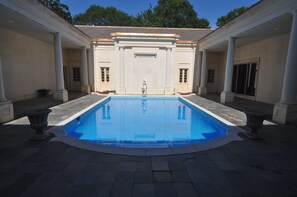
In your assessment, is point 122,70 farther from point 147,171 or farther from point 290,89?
point 147,171

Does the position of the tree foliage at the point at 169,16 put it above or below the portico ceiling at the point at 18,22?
above

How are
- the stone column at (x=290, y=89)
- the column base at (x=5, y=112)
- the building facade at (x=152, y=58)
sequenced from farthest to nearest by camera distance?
the building facade at (x=152, y=58) → the stone column at (x=290, y=89) → the column base at (x=5, y=112)

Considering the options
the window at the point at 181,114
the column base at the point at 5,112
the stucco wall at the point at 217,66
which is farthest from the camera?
the stucco wall at the point at 217,66

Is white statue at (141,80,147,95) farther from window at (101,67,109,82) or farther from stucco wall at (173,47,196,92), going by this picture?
window at (101,67,109,82)

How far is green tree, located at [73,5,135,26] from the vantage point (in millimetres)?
36938

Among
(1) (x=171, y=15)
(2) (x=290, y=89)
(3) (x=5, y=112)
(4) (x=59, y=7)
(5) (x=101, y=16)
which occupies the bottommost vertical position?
(3) (x=5, y=112)

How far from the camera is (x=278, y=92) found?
880 cm

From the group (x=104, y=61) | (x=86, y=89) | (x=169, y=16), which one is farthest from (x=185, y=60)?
(x=169, y=16)

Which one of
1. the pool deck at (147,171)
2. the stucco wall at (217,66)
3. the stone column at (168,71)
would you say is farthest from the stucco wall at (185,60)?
the pool deck at (147,171)

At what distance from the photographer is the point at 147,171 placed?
2.89 m

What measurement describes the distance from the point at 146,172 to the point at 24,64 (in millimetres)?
10652

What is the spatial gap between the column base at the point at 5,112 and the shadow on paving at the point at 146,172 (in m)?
2.06

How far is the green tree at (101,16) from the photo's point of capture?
36938 millimetres

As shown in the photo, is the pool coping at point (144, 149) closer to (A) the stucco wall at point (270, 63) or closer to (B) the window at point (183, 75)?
(A) the stucco wall at point (270, 63)
